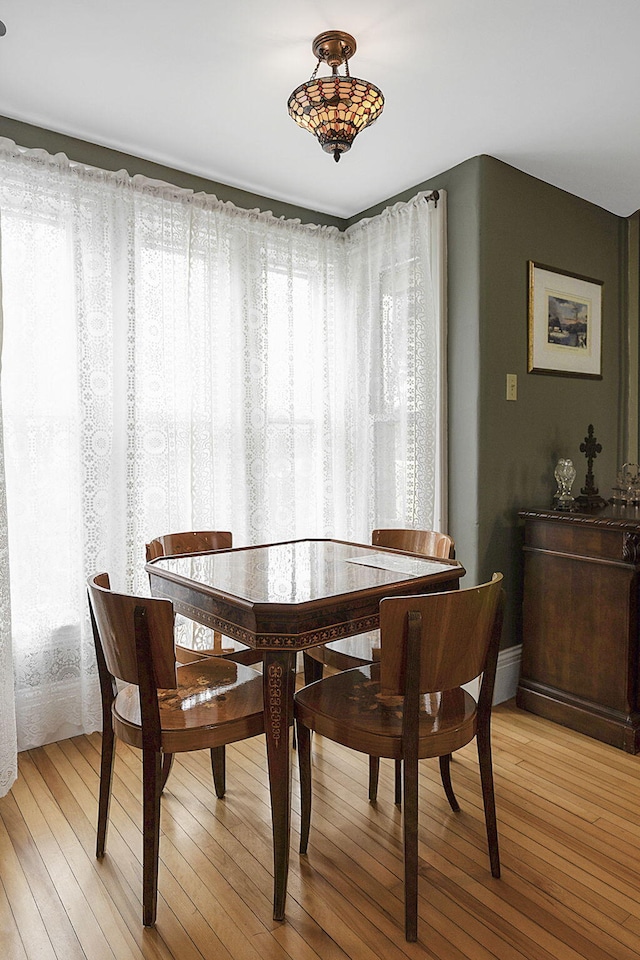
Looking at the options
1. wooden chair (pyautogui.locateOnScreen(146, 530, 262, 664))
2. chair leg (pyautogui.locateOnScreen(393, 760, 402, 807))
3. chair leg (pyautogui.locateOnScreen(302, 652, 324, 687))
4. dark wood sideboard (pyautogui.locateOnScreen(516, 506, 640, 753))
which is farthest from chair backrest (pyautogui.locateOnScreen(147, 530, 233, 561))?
dark wood sideboard (pyautogui.locateOnScreen(516, 506, 640, 753))

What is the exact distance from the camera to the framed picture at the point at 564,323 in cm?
327

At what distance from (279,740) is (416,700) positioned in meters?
0.38

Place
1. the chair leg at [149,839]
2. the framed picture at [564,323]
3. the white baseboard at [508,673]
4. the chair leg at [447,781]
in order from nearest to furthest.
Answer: the chair leg at [149,839]
the chair leg at [447,781]
the white baseboard at [508,673]
the framed picture at [564,323]

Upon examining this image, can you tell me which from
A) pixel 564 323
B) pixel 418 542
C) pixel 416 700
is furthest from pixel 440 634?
pixel 564 323

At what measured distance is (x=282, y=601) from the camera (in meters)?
1.69

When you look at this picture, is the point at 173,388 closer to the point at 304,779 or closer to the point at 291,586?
the point at 291,586

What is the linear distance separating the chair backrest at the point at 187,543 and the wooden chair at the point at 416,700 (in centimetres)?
88

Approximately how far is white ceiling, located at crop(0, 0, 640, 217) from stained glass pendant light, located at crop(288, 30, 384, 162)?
10.8 inches

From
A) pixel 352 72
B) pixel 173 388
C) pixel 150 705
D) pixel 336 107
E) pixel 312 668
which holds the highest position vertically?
pixel 352 72

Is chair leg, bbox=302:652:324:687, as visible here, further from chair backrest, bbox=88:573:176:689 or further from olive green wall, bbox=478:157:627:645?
olive green wall, bbox=478:157:627:645

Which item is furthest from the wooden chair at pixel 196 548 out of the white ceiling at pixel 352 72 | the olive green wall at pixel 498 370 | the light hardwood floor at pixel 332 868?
the white ceiling at pixel 352 72

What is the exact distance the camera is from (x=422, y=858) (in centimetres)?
196

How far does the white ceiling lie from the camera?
2020 millimetres

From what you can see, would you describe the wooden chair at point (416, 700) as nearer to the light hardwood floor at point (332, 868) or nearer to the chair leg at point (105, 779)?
the light hardwood floor at point (332, 868)
